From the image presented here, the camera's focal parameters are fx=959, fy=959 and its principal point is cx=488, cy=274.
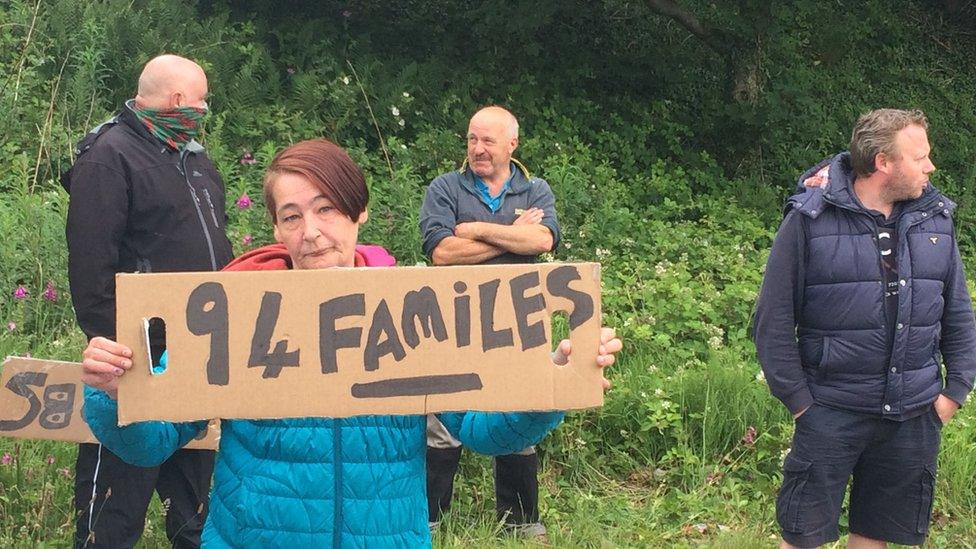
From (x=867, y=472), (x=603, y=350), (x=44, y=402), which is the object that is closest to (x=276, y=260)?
(x=603, y=350)

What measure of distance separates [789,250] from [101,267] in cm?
232

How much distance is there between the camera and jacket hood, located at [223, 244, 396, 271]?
195 centimetres

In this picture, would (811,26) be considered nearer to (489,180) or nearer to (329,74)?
(329,74)

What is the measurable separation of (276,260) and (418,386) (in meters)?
0.41

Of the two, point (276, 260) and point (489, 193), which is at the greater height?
point (489, 193)

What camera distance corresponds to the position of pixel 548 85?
34.9ft

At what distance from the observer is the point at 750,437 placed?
15.3 ft

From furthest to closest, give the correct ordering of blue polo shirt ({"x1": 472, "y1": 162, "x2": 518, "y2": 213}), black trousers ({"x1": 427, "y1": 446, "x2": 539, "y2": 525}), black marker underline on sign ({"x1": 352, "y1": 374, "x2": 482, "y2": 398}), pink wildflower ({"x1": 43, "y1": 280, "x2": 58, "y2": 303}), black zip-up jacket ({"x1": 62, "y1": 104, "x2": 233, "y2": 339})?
pink wildflower ({"x1": 43, "y1": 280, "x2": 58, "y2": 303}) < blue polo shirt ({"x1": 472, "y1": 162, "x2": 518, "y2": 213}) < black trousers ({"x1": 427, "y1": 446, "x2": 539, "y2": 525}) < black zip-up jacket ({"x1": 62, "y1": 104, "x2": 233, "y2": 339}) < black marker underline on sign ({"x1": 352, "y1": 374, "x2": 482, "y2": 398})

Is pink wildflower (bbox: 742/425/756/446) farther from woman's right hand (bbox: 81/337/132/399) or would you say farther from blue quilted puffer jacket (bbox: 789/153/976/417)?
woman's right hand (bbox: 81/337/132/399)

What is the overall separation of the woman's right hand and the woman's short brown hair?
41cm

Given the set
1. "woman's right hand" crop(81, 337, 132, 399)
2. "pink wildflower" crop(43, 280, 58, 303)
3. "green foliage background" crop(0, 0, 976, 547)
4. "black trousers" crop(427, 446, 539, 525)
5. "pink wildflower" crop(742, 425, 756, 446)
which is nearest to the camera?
"woman's right hand" crop(81, 337, 132, 399)

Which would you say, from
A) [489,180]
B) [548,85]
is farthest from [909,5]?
[489,180]

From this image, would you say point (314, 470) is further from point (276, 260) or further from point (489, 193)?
point (489, 193)

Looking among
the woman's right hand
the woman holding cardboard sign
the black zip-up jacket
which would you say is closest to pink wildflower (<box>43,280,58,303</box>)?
the black zip-up jacket
